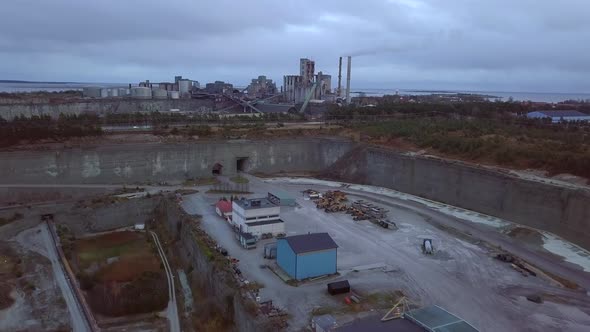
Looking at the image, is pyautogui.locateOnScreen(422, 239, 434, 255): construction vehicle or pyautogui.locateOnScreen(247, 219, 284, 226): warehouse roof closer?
pyautogui.locateOnScreen(422, 239, 434, 255): construction vehicle

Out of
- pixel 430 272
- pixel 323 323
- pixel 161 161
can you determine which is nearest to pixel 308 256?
pixel 323 323

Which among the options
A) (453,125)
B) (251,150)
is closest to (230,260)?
(251,150)

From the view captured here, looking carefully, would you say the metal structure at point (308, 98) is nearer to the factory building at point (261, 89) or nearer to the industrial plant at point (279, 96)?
the industrial plant at point (279, 96)

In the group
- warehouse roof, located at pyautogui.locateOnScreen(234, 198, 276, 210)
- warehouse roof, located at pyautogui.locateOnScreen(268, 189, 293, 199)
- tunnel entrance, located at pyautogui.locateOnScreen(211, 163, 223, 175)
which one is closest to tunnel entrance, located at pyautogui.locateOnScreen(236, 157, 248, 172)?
tunnel entrance, located at pyautogui.locateOnScreen(211, 163, 223, 175)

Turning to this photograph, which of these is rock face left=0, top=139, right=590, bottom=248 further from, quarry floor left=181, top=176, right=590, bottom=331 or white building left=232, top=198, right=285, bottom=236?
white building left=232, top=198, right=285, bottom=236

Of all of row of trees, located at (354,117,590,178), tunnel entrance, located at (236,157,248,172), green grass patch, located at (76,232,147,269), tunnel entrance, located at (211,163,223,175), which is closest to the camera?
green grass patch, located at (76,232,147,269)

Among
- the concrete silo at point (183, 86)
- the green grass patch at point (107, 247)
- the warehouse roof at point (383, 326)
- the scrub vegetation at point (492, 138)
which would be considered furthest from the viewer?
the concrete silo at point (183, 86)

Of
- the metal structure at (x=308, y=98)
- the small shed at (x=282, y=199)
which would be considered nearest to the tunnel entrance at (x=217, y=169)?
the small shed at (x=282, y=199)
